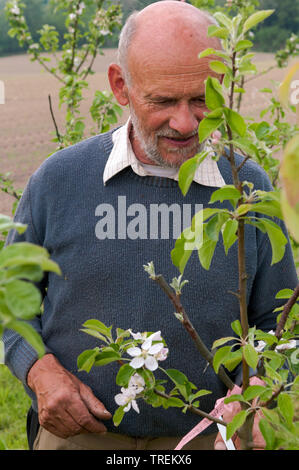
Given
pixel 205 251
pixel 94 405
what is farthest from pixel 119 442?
pixel 205 251

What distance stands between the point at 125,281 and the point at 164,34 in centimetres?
79

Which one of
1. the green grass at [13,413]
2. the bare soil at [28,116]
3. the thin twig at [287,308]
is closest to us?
the thin twig at [287,308]

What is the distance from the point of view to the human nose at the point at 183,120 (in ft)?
6.20

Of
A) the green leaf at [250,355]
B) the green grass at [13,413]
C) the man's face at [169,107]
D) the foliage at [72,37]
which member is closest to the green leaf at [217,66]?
the green leaf at [250,355]

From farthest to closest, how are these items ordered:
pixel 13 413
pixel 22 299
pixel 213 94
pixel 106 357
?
pixel 13 413
pixel 106 357
pixel 213 94
pixel 22 299

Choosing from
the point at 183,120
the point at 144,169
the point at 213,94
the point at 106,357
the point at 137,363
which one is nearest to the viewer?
the point at 213,94

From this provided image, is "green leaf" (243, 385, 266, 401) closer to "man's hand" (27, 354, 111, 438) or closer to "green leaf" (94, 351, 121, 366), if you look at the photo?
"green leaf" (94, 351, 121, 366)

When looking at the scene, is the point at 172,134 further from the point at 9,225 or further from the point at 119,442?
the point at 9,225

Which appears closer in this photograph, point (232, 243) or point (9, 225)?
point (9, 225)

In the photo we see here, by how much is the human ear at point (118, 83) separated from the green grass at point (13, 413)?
84.5 inches

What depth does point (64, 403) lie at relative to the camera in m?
1.89

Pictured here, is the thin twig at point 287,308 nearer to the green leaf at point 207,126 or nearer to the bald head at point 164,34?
the green leaf at point 207,126

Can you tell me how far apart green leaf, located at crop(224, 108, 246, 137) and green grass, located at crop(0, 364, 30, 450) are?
2.91 m

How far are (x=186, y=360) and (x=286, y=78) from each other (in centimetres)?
146
